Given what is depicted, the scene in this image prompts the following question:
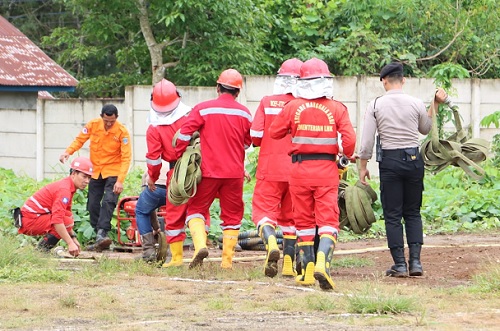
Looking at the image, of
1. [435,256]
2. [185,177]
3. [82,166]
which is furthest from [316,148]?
[82,166]

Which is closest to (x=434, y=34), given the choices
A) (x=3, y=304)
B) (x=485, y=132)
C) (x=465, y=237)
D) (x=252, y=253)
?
(x=485, y=132)

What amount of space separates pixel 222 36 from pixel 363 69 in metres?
2.90

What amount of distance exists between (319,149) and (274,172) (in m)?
0.84

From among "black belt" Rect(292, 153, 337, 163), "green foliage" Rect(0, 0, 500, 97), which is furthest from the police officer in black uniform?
"green foliage" Rect(0, 0, 500, 97)

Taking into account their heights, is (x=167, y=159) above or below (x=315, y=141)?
below

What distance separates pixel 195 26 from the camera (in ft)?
67.4

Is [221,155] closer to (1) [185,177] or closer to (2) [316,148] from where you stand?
(1) [185,177]

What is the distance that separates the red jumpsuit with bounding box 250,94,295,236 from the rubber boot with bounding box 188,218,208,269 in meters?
0.56

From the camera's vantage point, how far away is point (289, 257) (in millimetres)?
9633

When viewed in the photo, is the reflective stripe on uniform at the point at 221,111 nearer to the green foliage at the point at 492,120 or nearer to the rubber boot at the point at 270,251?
the rubber boot at the point at 270,251

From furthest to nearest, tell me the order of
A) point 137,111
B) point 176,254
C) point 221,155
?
point 137,111 → point 176,254 → point 221,155

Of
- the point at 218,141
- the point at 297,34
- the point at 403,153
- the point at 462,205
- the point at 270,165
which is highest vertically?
the point at 297,34

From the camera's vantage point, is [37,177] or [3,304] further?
[37,177]

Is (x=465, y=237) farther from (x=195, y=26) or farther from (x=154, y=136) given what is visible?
(x=195, y=26)
